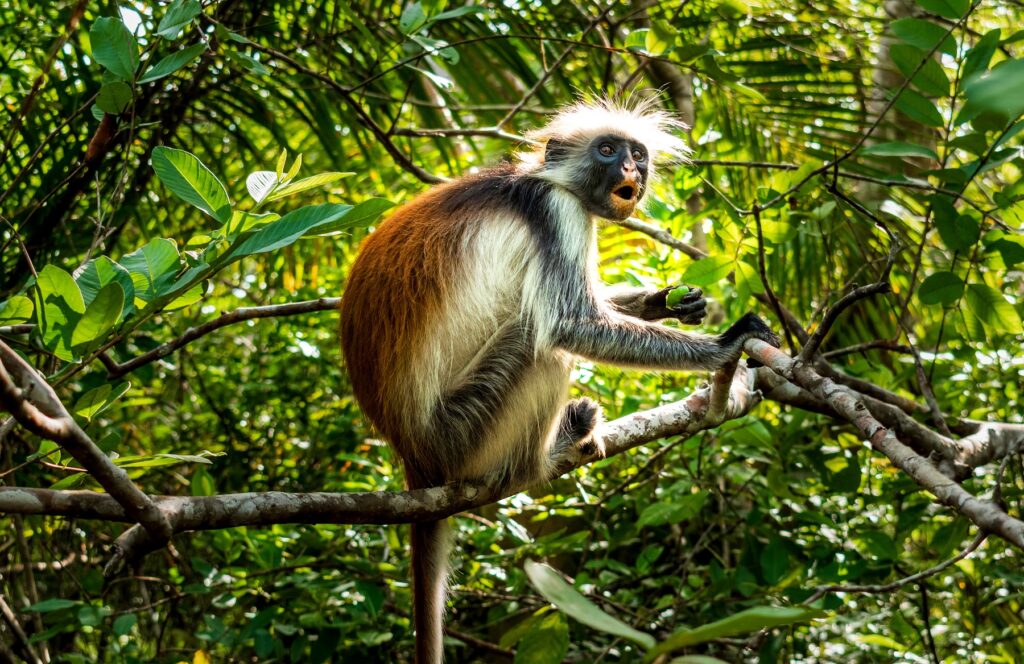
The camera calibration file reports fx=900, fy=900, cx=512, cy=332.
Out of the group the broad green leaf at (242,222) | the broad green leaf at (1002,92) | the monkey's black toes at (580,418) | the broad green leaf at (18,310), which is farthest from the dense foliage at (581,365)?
the broad green leaf at (1002,92)

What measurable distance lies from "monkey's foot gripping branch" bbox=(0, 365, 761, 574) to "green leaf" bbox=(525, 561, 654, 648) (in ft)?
4.66

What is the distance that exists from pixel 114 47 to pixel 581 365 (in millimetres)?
3441

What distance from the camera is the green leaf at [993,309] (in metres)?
3.62

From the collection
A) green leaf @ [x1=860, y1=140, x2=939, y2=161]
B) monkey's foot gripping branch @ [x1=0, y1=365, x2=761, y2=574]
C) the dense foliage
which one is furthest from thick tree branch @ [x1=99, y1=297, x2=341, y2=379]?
green leaf @ [x1=860, y1=140, x2=939, y2=161]

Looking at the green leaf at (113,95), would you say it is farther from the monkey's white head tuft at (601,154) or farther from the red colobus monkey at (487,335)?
the monkey's white head tuft at (601,154)

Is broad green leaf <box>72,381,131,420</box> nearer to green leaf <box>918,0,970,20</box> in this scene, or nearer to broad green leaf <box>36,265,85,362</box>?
broad green leaf <box>36,265,85,362</box>

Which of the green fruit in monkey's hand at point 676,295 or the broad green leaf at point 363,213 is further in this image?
the green fruit in monkey's hand at point 676,295

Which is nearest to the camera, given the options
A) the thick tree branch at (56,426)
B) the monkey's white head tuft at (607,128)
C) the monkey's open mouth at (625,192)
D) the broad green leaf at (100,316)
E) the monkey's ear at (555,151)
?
the thick tree branch at (56,426)

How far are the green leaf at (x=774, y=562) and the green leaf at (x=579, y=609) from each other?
332cm

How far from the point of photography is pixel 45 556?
5.85m

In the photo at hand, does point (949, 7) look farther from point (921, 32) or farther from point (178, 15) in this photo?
point (178, 15)

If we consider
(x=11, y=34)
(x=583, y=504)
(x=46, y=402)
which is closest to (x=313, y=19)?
(x=11, y=34)

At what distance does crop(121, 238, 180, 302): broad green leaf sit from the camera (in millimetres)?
2242

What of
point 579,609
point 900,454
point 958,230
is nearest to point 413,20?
point 958,230
